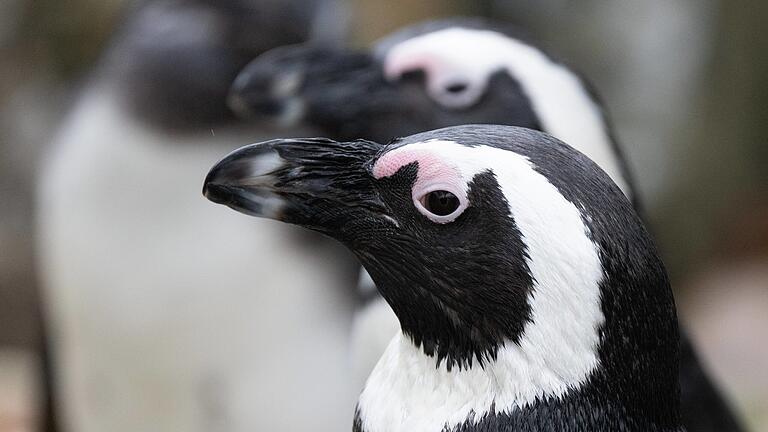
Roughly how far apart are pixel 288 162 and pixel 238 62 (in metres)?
0.91

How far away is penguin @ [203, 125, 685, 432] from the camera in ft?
2.73

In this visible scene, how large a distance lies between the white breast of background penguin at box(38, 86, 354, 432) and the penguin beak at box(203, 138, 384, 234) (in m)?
Answer: 0.76

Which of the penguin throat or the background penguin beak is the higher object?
the background penguin beak

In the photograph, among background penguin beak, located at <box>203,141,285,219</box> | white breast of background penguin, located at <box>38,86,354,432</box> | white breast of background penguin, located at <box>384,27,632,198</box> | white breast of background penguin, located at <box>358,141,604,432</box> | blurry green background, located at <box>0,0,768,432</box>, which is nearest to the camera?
white breast of background penguin, located at <box>358,141,604,432</box>

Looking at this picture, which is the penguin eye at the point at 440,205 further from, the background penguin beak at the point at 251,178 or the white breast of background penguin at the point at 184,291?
the white breast of background penguin at the point at 184,291

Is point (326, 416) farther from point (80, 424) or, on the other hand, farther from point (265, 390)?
point (80, 424)

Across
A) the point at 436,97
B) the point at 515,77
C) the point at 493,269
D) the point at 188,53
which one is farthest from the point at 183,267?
the point at 493,269

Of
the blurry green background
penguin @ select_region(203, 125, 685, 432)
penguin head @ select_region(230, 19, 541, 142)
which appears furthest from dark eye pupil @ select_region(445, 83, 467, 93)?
the blurry green background

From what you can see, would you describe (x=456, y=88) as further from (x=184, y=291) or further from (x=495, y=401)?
(x=495, y=401)

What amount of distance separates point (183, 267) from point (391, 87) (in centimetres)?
43

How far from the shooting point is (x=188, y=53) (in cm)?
179

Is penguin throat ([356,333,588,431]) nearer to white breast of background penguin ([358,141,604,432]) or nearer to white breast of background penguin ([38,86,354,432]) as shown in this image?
white breast of background penguin ([358,141,604,432])

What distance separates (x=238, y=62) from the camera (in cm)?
181

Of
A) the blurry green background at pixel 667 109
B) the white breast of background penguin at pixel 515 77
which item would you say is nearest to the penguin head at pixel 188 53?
the white breast of background penguin at pixel 515 77
